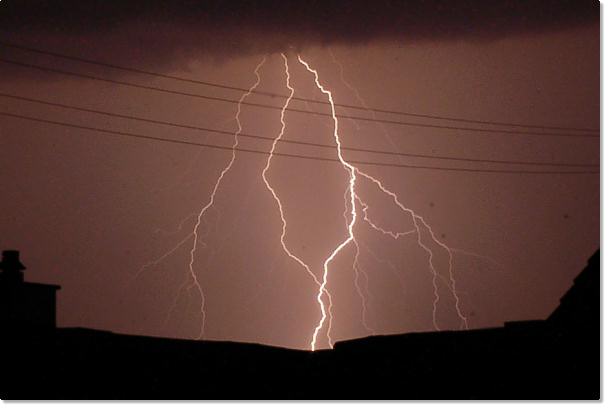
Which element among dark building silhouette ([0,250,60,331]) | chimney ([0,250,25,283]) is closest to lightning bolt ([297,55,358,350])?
chimney ([0,250,25,283])

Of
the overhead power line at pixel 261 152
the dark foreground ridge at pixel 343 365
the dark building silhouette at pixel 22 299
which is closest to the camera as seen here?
the dark foreground ridge at pixel 343 365

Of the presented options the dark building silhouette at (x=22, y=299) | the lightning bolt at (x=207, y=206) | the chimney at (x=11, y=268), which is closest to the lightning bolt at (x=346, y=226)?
the lightning bolt at (x=207, y=206)

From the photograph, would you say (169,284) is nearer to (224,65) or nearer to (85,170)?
(85,170)

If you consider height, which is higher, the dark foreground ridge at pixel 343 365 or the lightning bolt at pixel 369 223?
the lightning bolt at pixel 369 223

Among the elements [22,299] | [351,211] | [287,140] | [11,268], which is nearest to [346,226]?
[351,211]

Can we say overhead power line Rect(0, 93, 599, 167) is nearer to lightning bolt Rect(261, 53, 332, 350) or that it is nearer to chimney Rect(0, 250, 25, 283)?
lightning bolt Rect(261, 53, 332, 350)

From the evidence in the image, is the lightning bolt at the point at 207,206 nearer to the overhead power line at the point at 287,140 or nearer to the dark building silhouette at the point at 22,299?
the overhead power line at the point at 287,140

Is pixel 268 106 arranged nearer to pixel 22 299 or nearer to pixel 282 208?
pixel 282 208

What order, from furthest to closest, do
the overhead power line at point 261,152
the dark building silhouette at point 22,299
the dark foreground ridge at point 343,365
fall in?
the dark building silhouette at point 22,299
the overhead power line at point 261,152
the dark foreground ridge at point 343,365
